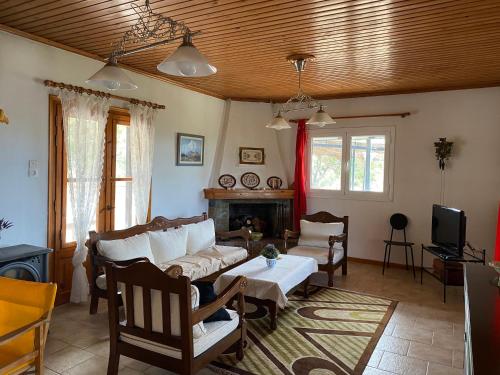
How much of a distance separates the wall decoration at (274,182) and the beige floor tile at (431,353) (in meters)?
3.72

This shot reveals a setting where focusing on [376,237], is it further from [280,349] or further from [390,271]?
[280,349]

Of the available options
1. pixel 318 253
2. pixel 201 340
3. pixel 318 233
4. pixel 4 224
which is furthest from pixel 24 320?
pixel 318 233

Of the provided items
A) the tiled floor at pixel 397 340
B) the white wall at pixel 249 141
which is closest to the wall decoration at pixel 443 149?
the tiled floor at pixel 397 340

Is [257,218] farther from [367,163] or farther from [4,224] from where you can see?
[4,224]

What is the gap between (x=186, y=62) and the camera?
2.22 metres

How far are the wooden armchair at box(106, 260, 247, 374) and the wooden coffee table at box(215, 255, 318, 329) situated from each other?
927 millimetres

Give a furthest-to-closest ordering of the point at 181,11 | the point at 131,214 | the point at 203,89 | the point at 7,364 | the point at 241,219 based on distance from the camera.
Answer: the point at 241,219 → the point at 203,89 → the point at 131,214 → the point at 181,11 → the point at 7,364

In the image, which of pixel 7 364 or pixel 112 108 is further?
pixel 112 108

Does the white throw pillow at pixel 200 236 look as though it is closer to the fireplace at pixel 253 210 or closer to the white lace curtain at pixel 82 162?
the fireplace at pixel 253 210

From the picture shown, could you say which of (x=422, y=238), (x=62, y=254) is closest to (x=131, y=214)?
(x=62, y=254)

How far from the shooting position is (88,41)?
3.78 m

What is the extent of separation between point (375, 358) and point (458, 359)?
0.64m

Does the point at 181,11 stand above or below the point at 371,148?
above

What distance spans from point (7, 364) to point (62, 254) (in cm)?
213
